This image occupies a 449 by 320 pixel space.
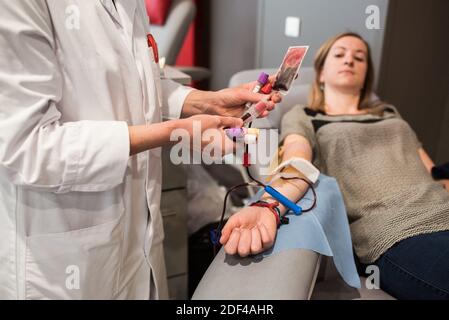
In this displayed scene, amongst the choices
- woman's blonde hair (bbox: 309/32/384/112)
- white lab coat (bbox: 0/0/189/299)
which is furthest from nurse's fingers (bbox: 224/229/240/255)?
woman's blonde hair (bbox: 309/32/384/112)

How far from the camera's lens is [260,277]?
2.51 feet

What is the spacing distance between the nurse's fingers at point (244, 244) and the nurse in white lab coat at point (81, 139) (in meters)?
0.22

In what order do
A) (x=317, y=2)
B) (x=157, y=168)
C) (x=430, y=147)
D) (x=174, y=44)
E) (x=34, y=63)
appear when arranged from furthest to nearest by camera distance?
(x=174, y=44), (x=430, y=147), (x=317, y=2), (x=157, y=168), (x=34, y=63)

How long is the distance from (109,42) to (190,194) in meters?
1.00

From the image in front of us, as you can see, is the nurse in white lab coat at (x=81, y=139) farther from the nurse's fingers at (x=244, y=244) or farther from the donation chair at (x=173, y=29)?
the donation chair at (x=173, y=29)

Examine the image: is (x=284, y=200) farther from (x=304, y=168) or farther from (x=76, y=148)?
(x=76, y=148)

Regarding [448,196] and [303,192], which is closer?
[303,192]

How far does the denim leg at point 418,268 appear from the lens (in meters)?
1.00

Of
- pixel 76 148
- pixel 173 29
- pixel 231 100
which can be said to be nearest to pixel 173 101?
pixel 231 100

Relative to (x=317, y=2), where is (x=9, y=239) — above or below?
below
